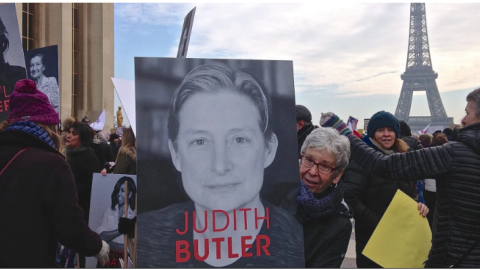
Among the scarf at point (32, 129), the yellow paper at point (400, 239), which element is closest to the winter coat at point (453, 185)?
the yellow paper at point (400, 239)

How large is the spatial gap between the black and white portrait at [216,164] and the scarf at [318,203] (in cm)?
6

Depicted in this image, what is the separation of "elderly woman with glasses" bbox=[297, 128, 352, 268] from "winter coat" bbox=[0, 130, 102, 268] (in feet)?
3.88

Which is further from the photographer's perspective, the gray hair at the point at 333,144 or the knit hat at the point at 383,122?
the knit hat at the point at 383,122

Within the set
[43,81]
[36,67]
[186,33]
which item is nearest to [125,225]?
[186,33]

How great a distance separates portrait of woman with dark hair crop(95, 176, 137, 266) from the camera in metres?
3.60

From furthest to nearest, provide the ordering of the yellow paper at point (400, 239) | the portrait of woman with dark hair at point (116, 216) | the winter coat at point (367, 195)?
1. the winter coat at point (367, 195)
2. the portrait of woman with dark hair at point (116, 216)
3. the yellow paper at point (400, 239)

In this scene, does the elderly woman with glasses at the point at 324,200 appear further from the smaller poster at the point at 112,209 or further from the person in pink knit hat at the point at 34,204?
the smaller poster at the point at 112,209

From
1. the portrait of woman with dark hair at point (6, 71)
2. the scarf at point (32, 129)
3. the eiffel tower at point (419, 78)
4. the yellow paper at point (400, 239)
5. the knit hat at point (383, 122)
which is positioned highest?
the eiffel tower at point (419, 78)

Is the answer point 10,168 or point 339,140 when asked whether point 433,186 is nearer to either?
point 339,140

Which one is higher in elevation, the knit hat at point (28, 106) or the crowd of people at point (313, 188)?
the knit hat at point (28, 106)

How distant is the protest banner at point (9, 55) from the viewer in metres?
4.27

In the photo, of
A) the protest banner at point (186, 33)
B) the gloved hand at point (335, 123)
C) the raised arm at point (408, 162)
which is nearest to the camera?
the raised arm at point (408, 162)

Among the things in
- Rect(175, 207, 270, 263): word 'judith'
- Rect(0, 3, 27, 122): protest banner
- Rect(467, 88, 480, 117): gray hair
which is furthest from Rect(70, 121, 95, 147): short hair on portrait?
Rect(467, 88, 480, 117): gray hair

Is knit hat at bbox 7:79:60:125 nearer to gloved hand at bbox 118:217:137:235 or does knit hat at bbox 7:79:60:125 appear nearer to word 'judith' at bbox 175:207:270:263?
gloved hand at bbox 118:217:137:235
